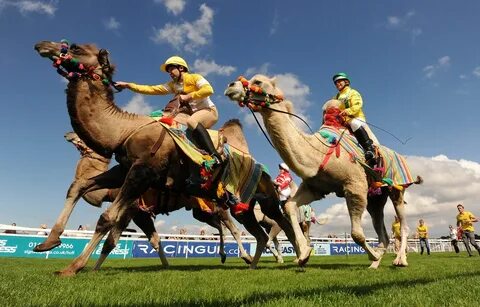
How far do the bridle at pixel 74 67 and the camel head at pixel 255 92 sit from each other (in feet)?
7.26

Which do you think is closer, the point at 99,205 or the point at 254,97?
the point at 254,97

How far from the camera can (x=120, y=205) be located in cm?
603

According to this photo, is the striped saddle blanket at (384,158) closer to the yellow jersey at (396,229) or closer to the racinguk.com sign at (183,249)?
the racinguk.com sign at (183,249)

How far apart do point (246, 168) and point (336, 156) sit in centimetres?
189

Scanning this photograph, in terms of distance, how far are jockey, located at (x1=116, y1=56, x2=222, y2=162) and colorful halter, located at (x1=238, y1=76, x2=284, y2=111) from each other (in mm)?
676

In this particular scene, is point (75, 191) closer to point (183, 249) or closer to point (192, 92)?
point (192, 92)

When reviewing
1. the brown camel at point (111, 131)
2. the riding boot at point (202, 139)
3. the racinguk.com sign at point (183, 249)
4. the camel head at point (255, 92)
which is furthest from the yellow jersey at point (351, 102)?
the racinguk.com sign at point (183, 249)

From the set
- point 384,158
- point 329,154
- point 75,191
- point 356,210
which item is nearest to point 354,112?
point 384,158

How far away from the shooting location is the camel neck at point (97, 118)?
21.0 feet

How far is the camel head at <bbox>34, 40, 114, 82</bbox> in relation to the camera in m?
6.39

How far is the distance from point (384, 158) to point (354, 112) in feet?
4.26

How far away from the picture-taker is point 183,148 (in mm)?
6910

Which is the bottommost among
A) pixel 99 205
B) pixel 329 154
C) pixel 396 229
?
pixel 99 205

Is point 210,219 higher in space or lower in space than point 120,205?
higher
